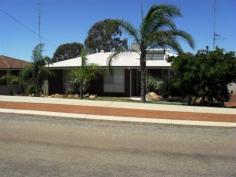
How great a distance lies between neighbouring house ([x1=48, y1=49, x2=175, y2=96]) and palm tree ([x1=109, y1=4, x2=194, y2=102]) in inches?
244

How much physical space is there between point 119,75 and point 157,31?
840cm

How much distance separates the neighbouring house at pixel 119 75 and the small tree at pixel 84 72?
41.2 inches

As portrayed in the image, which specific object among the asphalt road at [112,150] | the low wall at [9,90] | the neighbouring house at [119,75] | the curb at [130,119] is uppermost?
the neighbouring house at [119,75]

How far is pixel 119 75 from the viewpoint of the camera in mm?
28609

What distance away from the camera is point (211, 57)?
18594 millimetres

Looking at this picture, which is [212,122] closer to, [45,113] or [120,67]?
[45,113]

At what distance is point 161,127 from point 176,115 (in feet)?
7.60

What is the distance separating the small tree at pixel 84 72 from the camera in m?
26.3

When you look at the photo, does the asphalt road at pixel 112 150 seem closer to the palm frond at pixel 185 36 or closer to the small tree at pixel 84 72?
the palm frond at pixel 185 36

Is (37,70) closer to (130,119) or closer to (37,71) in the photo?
(37,71)

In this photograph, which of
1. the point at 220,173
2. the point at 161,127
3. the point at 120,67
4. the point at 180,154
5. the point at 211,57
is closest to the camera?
the point at 220,173

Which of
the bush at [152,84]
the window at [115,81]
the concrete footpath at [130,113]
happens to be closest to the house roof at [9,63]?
the window at [115,81]

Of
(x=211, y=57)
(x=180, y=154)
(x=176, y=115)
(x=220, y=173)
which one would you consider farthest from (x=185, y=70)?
(x=220, y=173)

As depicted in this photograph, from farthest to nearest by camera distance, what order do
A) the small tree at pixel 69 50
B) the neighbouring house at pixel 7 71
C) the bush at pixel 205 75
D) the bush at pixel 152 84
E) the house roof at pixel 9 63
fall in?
1. the small tree at pixel 69 50
2. the house roof at pixel 9 63
3. the neighbouring house at pixel 7 71
4. the bush at pixel 152 84
5. the bush at pixel 205 75
